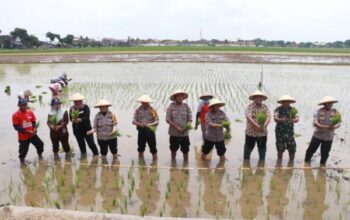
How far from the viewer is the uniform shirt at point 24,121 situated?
20.2 feet

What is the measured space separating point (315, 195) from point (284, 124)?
1.49m

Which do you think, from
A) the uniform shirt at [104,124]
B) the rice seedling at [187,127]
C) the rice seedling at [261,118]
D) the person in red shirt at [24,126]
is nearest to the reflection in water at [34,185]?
the person in red shirt at [24,126]

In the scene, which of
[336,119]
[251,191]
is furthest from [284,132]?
[251,191]

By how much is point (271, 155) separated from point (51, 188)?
4.03m

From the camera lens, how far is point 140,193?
5.17 metres

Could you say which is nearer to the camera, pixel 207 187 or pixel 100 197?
pixel 100 197

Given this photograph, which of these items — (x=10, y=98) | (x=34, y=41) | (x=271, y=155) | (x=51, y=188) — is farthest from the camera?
(x=34, y=41)

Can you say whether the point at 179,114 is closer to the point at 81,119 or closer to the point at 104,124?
the point at 104,124

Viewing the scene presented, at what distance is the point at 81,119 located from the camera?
6.49 m

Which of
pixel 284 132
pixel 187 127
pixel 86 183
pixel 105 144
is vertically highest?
pixel 187 127

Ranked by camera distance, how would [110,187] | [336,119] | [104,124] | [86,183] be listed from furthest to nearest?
[104,124] → [336,119] → [86,183] → [110,187]

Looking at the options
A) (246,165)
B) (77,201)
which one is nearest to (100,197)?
(77,201)

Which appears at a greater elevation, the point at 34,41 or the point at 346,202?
the point at 34,41

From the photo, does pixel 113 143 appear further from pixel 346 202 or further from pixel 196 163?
pixel 346 202
